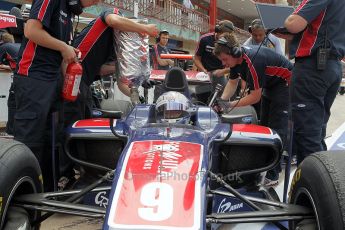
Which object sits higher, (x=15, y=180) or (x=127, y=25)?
(x=127, y=25)

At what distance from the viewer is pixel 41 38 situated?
113 inches

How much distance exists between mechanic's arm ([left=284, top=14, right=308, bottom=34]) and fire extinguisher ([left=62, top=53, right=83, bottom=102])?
1.50m

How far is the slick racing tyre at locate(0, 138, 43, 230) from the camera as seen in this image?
1825mm

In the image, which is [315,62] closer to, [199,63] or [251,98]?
[251,98]

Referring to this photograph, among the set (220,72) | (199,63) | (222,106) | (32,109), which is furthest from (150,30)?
(199,63)

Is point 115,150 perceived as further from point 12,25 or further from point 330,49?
point 12,25

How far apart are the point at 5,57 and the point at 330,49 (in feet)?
13.6

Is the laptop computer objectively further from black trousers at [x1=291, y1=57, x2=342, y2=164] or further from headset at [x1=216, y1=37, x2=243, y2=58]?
black trousers at [x1=291, y1=57, x2=342, y2=164]

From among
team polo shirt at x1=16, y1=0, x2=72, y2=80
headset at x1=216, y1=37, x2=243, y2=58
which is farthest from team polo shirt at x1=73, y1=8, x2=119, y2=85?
headset at x1=216, y1=37, x2=243, y2=58

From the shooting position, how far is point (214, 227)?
2.49 metres

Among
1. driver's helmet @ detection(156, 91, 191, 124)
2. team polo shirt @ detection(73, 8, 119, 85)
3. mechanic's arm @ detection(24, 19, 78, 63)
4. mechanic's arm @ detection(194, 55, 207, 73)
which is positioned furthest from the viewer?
mechanic's arm @ detection(194, 55, 207, 73)

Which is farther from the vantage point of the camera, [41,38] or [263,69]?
[263,69]

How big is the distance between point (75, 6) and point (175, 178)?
1756 millimetres

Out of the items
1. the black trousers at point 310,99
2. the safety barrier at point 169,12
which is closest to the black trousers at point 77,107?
the black trousers at point 310,99
